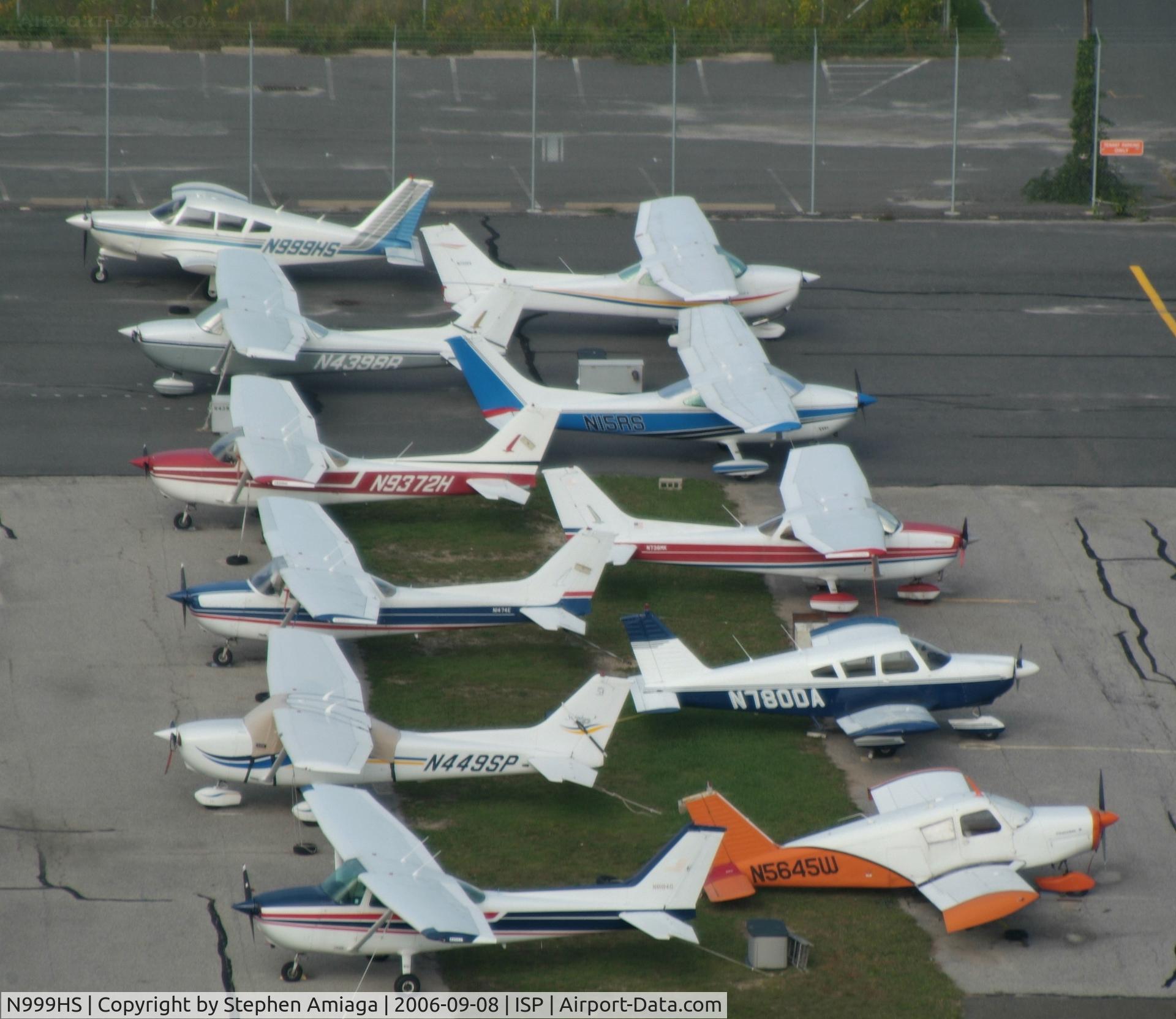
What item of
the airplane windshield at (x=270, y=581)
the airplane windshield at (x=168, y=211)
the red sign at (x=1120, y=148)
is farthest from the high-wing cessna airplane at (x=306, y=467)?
the red sign at (x=1120, y=148)

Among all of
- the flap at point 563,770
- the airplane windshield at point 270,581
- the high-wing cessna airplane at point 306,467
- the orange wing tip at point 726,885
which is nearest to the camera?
the orange wing tip at point 726,885

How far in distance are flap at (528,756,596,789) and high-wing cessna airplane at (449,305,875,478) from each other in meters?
10.4

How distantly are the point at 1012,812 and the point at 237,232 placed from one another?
2394cm

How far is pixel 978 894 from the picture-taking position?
1988 centimetres

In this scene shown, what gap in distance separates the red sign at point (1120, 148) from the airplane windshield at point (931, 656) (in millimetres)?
26335

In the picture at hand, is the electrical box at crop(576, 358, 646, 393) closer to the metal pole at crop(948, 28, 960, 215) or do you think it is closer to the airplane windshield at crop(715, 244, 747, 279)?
the airplane windshield at crop(715, 244, 747, 279)

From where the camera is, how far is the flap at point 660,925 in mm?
18516

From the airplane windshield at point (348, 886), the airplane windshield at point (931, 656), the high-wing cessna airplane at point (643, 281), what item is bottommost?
the airplane windshield at point (348, 886)

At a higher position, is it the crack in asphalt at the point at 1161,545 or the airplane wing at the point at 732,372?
the airplane wing at the point at 732,372

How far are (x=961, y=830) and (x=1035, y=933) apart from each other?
1.39 meters

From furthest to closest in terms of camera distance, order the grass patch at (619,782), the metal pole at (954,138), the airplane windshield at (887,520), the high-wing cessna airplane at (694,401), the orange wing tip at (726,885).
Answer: the metal pole at (954,138) → the high-wing cessna airplane at (694,401) → the airplane windshield at (887,520) → the orange wing tip at (726,885) → the grass patch at (619,782)

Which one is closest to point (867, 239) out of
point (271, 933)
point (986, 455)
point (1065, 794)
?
point (986, 455)

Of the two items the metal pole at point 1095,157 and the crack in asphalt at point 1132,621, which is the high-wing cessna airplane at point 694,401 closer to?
the crack in asphalt at point 1132,621

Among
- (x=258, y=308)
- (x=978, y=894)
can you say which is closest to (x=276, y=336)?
(x=258, y=308)
